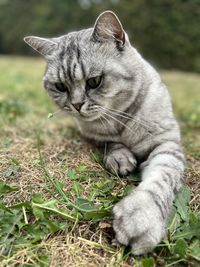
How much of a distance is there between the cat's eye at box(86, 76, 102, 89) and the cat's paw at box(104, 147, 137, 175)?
0.43 m

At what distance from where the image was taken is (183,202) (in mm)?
2055

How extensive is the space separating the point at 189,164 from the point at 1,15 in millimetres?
17651

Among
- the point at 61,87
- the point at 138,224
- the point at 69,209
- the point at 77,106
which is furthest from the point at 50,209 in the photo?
the point at 61,87

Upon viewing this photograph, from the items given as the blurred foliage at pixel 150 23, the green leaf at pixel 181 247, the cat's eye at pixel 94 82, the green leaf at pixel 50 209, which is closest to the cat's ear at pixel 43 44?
the cat's eye at pixel 94 82

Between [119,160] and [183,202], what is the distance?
514mm

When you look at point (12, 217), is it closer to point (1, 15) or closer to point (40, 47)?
point (40, 47)

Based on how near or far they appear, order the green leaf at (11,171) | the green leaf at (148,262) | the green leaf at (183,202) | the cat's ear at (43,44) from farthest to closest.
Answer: the cat's ear at (43,44)
the green leaf at (11,171)
the green leaf at (183,202)
the green leaf at (148,262)

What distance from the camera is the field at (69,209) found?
1.68 m

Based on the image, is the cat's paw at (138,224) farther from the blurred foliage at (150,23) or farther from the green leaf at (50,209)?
the blurred foliage at (150,23)

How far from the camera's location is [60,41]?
2.70 meters

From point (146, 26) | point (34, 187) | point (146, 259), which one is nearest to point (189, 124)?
point (34, 187)

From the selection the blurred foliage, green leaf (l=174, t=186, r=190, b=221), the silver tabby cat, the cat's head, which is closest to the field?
green leaf (l=174, t=186, r=190, b=221)

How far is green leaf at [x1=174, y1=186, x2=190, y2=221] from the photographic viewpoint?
1.95 metres

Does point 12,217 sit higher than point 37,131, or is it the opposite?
point 12,217
